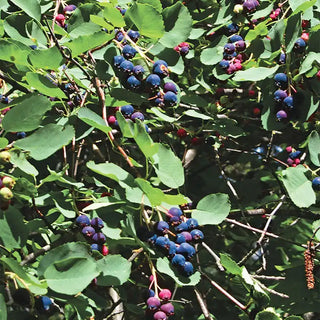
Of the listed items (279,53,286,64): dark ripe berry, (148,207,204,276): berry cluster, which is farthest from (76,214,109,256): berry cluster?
(279,53,286,64): dark ripe berry

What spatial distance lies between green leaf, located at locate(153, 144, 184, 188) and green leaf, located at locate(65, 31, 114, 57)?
306mm

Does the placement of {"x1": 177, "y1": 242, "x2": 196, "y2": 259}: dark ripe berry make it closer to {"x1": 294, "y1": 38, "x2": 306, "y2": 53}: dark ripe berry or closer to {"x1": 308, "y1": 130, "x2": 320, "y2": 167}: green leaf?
{"x1": 308, "y1": 130, "x2": 320, "y2": 167}: green leaf

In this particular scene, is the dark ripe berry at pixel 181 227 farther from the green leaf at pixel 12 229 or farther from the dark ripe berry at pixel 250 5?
the dark ripe berry at pixel 250 5

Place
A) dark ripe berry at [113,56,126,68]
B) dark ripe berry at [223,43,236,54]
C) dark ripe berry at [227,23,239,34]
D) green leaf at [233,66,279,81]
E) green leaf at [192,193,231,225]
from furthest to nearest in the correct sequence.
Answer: dark ripe berry at [227,23,239,34]
dark ripe berry at [223,43,236,54]
green leaf at [233,66,279,81]
dark ripe berry at [113,56,126,68]
green leaf at [192,193,231,225]

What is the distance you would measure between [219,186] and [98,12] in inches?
50.4

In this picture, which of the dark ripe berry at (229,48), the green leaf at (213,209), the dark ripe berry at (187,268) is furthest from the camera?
the dark ripe berry at (229,48)

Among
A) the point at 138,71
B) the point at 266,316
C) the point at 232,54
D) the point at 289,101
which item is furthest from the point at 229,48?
the point at 266,316

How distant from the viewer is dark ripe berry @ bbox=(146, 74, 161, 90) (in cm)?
167

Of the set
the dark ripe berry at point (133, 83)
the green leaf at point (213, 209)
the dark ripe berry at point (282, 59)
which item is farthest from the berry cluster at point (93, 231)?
the dark ripe berry at point (282, 59)

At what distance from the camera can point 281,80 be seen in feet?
5.90

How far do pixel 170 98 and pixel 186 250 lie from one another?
0.45 meters

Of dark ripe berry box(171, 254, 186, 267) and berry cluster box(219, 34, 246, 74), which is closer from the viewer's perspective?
dark ripe berry box(171, 254, 186, 267)

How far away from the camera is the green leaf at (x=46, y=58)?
1538 millimetres

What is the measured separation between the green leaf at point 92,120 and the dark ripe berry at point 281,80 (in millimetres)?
542
